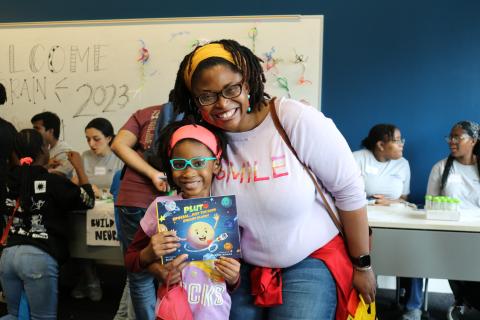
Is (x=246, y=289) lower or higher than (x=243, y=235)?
lower

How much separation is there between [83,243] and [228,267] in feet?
7.51

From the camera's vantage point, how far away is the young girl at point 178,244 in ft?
3.96

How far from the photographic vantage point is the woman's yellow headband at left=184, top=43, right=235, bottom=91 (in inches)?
45.4

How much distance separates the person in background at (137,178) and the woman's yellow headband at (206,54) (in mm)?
1085

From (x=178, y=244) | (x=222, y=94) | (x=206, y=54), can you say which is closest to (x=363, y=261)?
(x=178, y=244)

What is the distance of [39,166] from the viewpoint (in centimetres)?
245

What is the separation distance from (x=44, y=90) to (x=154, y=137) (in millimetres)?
3030

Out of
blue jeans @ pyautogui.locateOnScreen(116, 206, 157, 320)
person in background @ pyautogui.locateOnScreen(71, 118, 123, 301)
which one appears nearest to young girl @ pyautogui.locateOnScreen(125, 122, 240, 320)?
blue jeans @ pyautogui.locateOnScreen(116, 206, 157, 320)

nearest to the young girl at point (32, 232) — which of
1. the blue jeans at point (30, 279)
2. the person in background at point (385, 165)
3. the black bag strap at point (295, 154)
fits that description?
the blue jeans at point (30, 279)

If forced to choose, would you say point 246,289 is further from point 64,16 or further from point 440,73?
point 64,16

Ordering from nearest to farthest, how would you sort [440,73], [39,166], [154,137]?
[154,137] → [39,166] → [440,73]

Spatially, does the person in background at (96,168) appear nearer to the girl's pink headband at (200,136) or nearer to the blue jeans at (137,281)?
the blue jeans at (137,281)

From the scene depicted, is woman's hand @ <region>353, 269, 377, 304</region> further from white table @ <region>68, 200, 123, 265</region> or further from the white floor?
the white floor

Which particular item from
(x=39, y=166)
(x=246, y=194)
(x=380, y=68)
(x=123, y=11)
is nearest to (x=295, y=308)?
(x=246, y=194)
